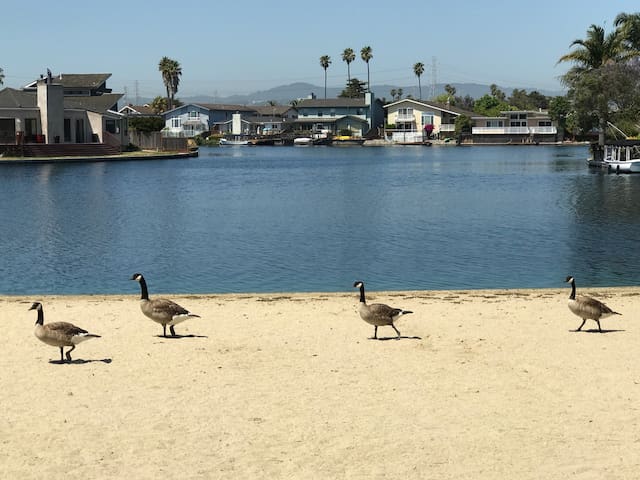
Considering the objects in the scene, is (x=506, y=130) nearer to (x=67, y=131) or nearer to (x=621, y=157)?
(x=621, y=157)

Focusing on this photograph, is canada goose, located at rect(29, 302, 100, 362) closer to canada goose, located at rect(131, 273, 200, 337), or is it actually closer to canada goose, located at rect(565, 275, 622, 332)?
canada goose, located at rect(131, 273, 200, 337)

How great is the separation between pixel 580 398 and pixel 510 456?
248cm

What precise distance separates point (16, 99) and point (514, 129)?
113361mm

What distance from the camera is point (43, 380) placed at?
12891 mm

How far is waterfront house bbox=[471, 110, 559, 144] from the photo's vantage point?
18150cm

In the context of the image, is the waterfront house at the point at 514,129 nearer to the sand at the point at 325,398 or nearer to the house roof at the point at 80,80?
the house roof at the point at 80,80

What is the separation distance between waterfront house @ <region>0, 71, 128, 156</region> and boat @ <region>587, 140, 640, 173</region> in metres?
54.6

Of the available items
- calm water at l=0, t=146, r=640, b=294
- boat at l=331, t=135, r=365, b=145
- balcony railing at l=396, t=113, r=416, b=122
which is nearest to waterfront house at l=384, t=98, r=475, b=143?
balcony railing at l=396, t=113, r=416, b=122

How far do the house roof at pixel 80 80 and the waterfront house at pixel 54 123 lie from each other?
1563cm

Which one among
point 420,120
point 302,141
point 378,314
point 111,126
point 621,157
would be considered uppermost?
point 420,120

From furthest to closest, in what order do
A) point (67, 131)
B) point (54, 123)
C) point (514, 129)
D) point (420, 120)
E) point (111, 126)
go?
point (420, 120) < point (514, 129) < point (111, 126) < point (67, 131) < point (54, 123)

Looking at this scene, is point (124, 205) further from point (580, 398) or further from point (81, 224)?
point (580, 398)

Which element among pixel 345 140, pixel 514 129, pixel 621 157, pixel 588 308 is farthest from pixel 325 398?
pixel 345 140

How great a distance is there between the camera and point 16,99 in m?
97.1
